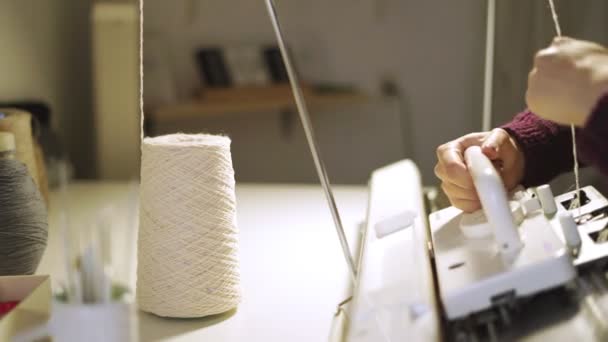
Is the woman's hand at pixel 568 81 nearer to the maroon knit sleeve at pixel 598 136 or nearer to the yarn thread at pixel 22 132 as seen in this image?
the maroon knit sleeve at pixel 598 136

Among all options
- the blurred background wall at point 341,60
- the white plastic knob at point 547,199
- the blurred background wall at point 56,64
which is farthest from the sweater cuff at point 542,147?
the blurred background wall at point 341,60

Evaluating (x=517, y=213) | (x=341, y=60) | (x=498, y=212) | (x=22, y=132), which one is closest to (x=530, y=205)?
(x=517, y=213)

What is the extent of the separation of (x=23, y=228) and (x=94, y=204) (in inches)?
24.0

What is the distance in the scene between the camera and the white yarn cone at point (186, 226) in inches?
32.6

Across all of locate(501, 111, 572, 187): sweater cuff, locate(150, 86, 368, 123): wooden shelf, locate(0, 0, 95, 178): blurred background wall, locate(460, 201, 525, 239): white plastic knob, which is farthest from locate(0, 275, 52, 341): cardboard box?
locate(150, 86, 368, 123): wooden shelf

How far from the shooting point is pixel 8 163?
3.01 feet

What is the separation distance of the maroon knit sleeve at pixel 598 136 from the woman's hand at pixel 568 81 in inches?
0.5

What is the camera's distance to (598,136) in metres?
0.59

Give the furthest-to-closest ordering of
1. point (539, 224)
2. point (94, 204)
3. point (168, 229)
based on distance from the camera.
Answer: point (94, 204), point (168, 229), point (539, 224)

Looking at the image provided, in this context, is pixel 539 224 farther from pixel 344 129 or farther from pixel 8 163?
pixel 344 129

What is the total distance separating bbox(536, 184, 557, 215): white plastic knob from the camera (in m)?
0.79

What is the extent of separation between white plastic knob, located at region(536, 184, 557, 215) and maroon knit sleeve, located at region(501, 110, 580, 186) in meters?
0.13

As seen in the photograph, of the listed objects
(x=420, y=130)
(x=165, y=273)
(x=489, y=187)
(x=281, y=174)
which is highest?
(x=489, y=187)

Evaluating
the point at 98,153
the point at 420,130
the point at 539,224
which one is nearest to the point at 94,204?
the point at 98,153
